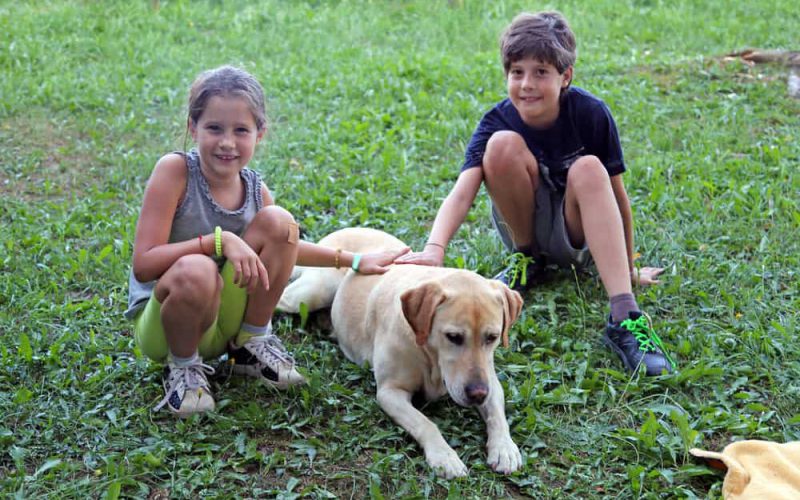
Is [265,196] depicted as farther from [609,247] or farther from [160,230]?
[609,247]

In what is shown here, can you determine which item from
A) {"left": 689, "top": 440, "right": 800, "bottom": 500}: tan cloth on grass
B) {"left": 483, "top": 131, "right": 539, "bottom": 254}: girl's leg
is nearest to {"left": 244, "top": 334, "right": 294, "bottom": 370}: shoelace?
{"left": 483, "top": 131, "right": 539, "bottom": 254}: girl's leg

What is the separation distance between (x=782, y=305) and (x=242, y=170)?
2.96 m

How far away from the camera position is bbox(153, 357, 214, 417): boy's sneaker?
12.1ft

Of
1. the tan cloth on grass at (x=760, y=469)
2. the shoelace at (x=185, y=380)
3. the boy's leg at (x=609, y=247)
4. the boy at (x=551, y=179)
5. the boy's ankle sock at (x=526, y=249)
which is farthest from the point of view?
the boy's ankle sock at (x=526, y=249)

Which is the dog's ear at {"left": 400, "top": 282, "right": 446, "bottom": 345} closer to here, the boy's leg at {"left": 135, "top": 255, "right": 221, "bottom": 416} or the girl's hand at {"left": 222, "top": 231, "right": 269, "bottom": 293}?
the girl's hand at {"left": 222, "top": 231, "right": 269, "bottom": 293}

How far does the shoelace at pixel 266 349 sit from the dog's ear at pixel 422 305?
28.5 inches

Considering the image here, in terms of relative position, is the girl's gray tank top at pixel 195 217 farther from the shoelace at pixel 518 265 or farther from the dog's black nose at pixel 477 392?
the shoelace at pixel 518 265

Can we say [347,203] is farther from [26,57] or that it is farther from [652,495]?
[26,57]

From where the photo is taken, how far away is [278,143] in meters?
7.10

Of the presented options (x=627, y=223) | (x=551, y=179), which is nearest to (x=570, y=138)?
(x=551, y=179)

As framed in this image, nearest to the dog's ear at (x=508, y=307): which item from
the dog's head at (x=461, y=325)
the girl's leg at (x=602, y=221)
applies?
the dog's head at (x=461, y=325)

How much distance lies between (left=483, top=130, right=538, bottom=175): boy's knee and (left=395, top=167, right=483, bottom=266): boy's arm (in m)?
0.15

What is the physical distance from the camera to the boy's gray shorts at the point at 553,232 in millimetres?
4855

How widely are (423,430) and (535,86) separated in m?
2.01
